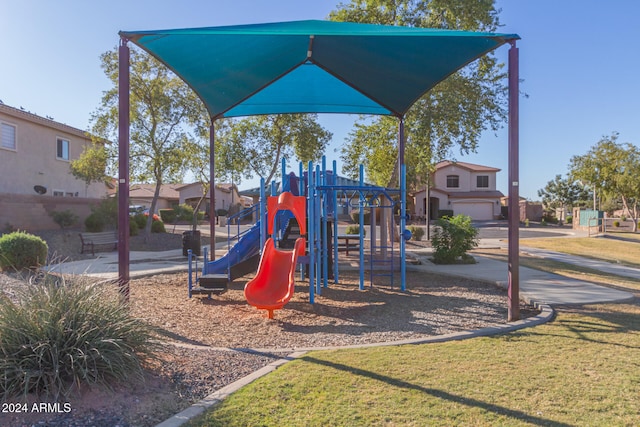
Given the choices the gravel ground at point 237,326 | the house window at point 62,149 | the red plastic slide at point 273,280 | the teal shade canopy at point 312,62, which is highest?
the house window at point 62,149

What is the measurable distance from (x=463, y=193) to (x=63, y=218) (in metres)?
41.0

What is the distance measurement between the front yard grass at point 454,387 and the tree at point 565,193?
6163 centimetres

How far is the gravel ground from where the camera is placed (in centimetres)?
373

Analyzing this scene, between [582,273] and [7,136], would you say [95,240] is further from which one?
[582,273]

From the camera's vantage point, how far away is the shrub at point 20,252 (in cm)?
1098

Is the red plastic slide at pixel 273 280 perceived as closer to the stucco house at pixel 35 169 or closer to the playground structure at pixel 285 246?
the playground structure at pixel 285 246

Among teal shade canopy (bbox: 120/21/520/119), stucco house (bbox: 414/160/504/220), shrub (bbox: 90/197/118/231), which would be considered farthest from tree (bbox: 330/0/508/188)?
stucco house (bbox: 414/160/504/220)

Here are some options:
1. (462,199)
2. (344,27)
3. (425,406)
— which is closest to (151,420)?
(425,406)

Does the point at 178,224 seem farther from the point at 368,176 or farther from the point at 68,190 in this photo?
the point at 368,176

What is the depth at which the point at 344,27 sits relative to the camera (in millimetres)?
7559

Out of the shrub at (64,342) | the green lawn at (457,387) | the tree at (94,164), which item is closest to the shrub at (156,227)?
the tree at (94,164)

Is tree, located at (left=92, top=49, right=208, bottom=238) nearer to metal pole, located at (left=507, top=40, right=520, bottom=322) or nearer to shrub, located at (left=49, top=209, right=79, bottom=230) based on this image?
shrub, located at (left=49, top=209, right=79, bottom=230)

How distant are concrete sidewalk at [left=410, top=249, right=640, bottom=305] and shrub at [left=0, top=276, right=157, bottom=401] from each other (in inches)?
274

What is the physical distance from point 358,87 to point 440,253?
18.9 ft
